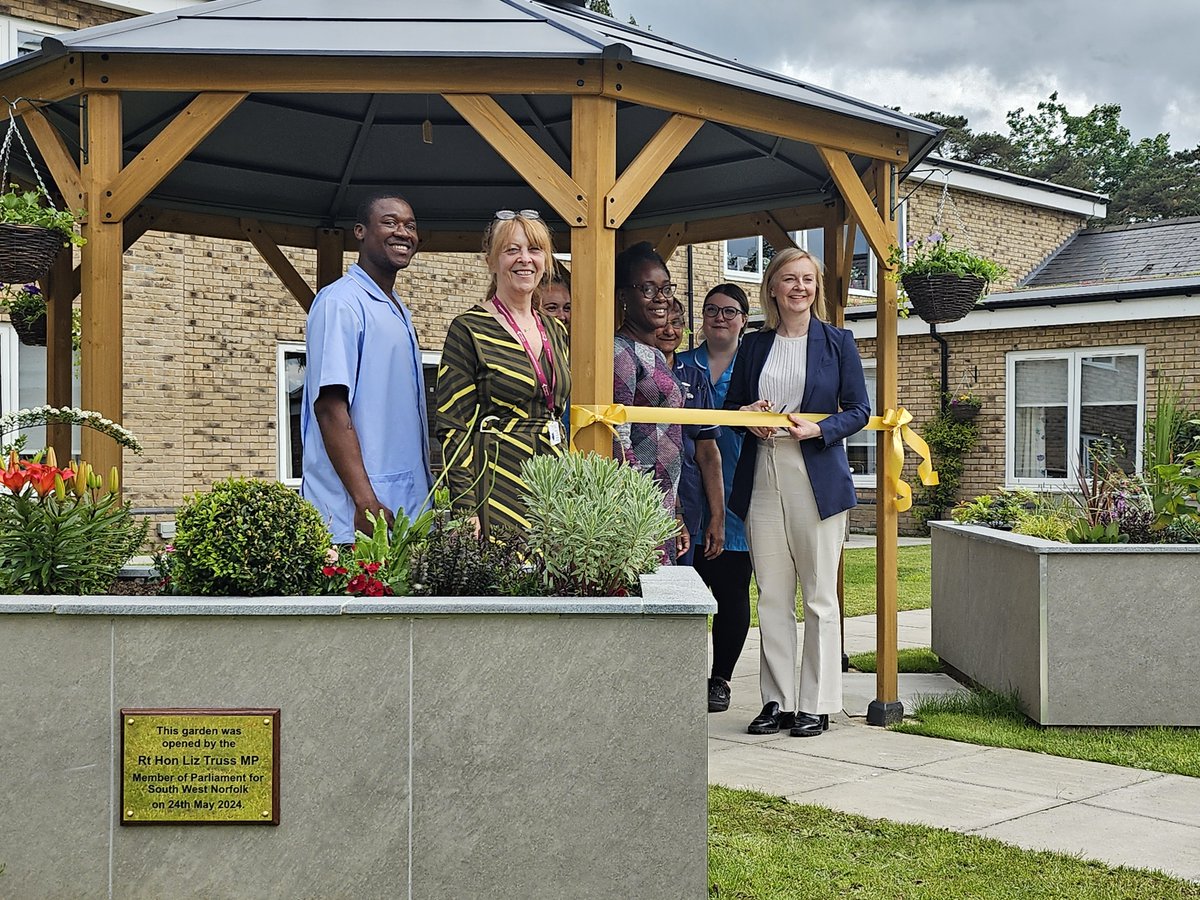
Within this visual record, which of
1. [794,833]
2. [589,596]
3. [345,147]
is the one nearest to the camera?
[589,596]

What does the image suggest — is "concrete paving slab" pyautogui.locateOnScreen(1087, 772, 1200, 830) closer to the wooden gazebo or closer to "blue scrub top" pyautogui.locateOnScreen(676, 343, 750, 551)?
the wooden gazebo

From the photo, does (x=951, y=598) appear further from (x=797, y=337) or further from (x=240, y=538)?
(x=240, y=538)

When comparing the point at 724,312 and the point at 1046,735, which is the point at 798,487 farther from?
the point at 1046,735

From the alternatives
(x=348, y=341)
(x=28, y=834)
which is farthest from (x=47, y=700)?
(x=348, y=341)

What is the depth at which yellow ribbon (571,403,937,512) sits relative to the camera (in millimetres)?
5301

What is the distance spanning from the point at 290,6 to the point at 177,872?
12.7ft

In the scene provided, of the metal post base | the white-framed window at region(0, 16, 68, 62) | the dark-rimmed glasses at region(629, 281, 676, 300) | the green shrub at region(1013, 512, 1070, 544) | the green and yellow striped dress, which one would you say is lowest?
the metal post base

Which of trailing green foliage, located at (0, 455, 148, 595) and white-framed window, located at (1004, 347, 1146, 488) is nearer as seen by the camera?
trailing green foliage, located at (0, 455, 148, 595)

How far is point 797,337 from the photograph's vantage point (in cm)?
646

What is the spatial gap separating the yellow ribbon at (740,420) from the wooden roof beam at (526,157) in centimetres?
74

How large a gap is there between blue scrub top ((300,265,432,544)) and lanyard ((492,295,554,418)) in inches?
17.1

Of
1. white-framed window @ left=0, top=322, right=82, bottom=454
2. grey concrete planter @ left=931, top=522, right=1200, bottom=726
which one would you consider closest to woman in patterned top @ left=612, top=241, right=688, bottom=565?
grey concrete planter @ left=931, top=522, right=1200, bottom=726

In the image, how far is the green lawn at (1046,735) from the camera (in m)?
5.95

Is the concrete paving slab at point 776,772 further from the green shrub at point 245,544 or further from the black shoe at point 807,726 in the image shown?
the green shrub at point 245,544
